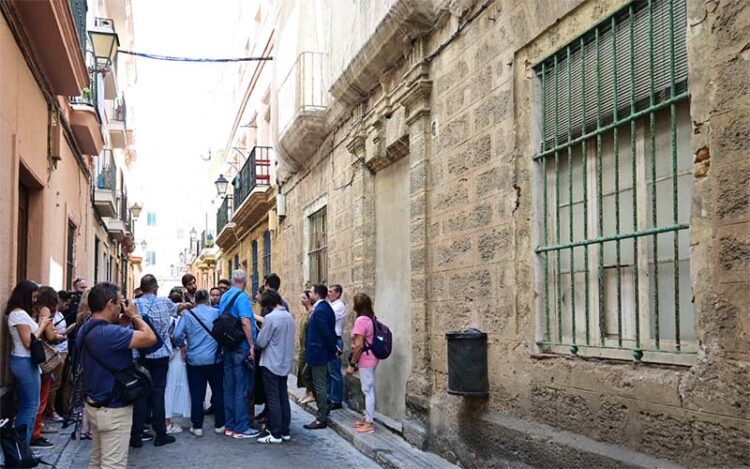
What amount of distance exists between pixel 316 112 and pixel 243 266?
13651 mm

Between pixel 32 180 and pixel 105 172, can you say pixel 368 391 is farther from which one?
pixel 105 172

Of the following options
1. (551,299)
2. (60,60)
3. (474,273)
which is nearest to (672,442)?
(551,299)

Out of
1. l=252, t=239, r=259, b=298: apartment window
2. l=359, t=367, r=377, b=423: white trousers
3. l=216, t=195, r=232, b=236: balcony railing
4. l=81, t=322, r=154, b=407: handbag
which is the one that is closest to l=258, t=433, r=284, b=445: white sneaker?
l=359, t=367, r=377, b=423: white trousers

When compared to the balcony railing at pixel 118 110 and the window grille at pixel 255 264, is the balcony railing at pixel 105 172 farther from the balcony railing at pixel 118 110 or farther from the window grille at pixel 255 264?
the window grille at pixel 255 264

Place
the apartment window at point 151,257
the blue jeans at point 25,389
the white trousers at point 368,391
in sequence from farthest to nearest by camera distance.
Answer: the apartment window at point 151,257 < the white trousers at point 368,391 < the blue jeans at point 25,389

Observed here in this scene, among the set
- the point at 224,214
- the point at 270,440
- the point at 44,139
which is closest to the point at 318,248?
the point at 44,139

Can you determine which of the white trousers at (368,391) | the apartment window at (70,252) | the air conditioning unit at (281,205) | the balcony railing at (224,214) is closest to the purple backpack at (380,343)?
the white trousers at (368,391)

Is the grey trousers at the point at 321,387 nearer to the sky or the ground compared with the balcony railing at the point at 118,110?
nearer to the ground

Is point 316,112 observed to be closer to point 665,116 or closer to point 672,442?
point 665,116

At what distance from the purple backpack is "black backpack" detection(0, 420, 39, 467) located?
3310 millimetres

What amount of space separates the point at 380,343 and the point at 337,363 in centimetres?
204

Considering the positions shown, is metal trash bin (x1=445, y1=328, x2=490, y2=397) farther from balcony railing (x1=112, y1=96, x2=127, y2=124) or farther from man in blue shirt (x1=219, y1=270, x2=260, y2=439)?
balcony railing (x1=112, y1=96, x2=127, y2=124)

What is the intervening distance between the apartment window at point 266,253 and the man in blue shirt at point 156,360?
10.9 metres

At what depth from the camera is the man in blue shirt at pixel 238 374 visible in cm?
851
